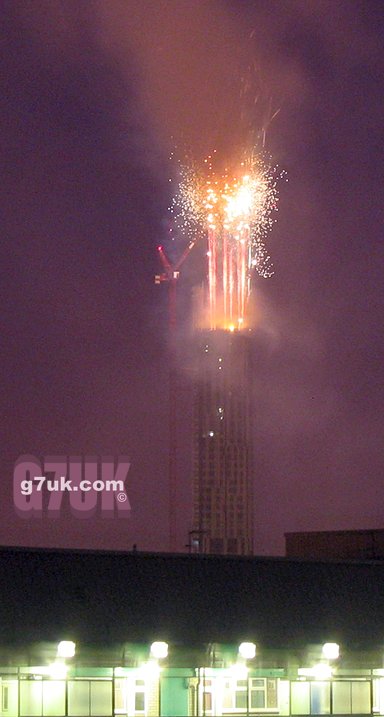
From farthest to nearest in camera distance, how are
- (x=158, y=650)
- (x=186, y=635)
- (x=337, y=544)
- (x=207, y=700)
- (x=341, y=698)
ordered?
(x=337, y=544)
(x=341, y=698)
(x=207, y=700)
(x=186, y=635)
(x=158, y=650)

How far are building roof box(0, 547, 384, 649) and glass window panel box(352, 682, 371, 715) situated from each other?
111 cm

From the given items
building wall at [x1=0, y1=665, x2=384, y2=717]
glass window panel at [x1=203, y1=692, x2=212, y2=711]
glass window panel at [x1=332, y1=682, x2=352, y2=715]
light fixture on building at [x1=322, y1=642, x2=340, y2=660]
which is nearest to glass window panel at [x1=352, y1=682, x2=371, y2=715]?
building wall at [x1=0, y1=665, x2=384, y2=717]

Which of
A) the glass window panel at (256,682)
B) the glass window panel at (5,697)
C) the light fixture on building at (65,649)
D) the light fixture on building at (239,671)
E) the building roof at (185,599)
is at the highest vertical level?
the building roof at (185,599)

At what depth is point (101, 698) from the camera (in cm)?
3559

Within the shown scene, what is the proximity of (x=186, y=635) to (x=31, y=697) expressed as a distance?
443 cm

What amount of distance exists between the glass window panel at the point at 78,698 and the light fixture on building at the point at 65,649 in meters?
0.74

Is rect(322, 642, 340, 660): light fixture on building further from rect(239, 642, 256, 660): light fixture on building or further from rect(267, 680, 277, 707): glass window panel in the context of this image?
rect(239, 642, 256, 660): light fixture on building

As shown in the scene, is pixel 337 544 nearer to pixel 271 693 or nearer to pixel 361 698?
pixel 361 698

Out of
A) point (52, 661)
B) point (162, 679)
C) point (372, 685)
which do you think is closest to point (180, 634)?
point (162, 679)

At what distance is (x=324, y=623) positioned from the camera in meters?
38.9

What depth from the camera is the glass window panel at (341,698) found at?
126 feet

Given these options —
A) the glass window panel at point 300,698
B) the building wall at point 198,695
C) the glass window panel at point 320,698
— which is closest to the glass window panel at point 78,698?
the building wall at point 198,695

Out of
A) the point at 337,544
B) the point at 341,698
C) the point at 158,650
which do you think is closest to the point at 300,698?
the point at 341,698

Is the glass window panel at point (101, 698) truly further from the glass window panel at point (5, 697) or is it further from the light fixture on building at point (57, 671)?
the glass window panel at point (5, 697)
